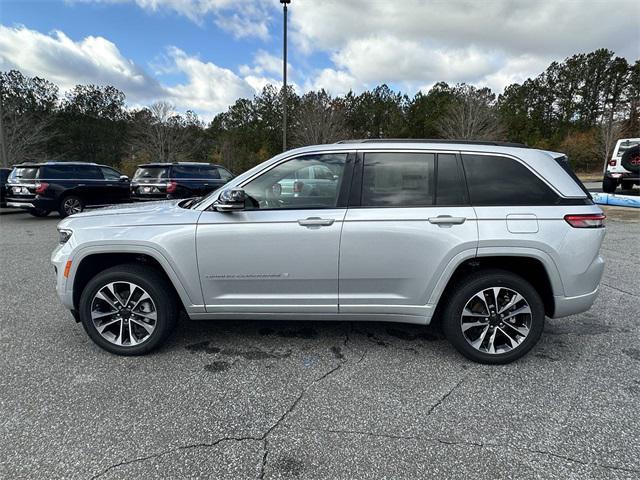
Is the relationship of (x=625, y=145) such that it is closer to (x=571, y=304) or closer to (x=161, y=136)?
(x=571, y=304)

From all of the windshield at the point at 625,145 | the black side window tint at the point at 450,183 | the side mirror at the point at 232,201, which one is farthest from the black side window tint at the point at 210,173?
the windshield at the point at 625,145

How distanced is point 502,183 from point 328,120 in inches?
1136

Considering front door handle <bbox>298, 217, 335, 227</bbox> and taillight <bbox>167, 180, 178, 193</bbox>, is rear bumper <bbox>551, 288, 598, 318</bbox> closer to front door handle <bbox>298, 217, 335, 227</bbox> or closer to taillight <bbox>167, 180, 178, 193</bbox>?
front door handle <bbox>298, 217, 335, 227</bbox>

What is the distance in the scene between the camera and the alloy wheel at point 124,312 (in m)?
3.15

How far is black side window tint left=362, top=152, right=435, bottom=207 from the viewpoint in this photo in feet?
9.92

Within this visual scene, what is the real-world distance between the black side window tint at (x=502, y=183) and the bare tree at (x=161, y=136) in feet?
114

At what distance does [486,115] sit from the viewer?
35062mm

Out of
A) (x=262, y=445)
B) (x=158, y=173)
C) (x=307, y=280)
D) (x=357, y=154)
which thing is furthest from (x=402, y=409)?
(x=158, y=173)

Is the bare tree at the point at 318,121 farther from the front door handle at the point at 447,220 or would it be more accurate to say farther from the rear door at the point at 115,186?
the front door handle at the point at 447,220

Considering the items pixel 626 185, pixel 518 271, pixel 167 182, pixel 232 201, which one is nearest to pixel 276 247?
pixel 232 201

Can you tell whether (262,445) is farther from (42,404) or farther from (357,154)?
(357,154)

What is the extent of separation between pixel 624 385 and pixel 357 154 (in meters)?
2.64

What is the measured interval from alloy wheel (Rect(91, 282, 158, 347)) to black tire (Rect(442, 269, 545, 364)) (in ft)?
8.03

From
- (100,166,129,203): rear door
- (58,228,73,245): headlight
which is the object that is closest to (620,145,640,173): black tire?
(58,228,73,245): headlight
